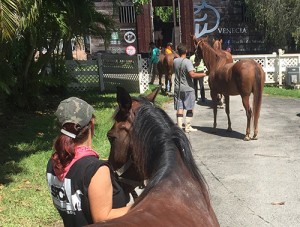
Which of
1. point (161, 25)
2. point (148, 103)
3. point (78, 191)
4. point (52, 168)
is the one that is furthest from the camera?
point (161, 25)

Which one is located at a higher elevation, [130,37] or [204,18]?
[204,18]

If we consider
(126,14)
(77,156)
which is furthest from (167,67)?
(77,156)

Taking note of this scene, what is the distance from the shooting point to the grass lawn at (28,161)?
5395 mm

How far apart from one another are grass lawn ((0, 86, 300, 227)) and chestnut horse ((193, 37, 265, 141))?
252cm

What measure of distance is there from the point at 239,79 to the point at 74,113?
7.01 meters

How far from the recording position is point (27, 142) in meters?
9.27

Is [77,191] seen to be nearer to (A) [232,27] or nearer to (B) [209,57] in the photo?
(B) [209,57]

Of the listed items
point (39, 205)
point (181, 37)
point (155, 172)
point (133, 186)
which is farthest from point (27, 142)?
point (181, 37)

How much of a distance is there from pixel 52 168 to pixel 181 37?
24104 mm

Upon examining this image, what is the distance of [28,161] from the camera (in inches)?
303

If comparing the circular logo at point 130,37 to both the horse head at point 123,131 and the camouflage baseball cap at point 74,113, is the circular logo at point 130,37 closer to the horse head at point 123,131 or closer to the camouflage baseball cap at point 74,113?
the horse head at point 123,131

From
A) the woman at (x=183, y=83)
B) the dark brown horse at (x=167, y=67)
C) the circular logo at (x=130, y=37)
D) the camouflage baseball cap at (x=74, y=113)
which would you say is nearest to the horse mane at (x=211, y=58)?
the woman at (x=183, y=83)

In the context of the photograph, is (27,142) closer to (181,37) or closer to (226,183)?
(226,183)

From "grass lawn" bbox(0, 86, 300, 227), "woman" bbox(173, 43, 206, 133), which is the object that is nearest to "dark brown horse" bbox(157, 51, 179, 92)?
"grass lawn" bbox(0, 86, 300, 227)
